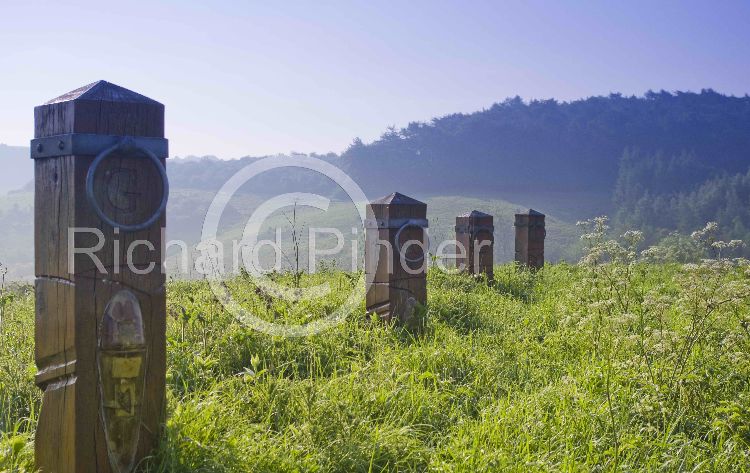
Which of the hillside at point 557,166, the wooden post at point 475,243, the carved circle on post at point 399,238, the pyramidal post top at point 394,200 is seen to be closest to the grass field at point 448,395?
the carved circle on post at point 399,238

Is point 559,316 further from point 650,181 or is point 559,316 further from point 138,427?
point 650,181

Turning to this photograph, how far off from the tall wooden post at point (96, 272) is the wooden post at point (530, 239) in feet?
27.3

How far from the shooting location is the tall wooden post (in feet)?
7.65

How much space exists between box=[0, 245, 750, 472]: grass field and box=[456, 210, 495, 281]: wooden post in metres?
3.37

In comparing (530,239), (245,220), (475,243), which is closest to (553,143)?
(245,220)

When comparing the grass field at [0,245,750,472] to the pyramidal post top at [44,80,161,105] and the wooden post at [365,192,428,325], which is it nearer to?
the wooden post at [365,192,428,325]

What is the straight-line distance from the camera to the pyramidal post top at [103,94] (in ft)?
7.75

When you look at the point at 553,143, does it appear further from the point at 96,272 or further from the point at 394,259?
the point at 96,272

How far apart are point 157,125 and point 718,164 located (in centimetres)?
8228

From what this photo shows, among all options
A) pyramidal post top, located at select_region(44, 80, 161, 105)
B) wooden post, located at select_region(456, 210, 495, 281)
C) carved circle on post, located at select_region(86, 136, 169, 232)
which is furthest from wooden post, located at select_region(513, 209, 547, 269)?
pyramidal post top, located at select_region(44, 80, 161, 105)

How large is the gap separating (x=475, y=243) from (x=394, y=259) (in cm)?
341

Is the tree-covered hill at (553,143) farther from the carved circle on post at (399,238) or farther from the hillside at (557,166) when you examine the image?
the carved circle on post at (399,238)

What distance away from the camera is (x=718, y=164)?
71.8m

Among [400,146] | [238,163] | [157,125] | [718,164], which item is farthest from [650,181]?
[157,125]
